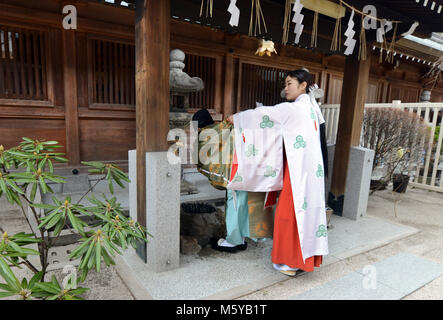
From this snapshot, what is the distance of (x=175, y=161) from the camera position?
2.90m

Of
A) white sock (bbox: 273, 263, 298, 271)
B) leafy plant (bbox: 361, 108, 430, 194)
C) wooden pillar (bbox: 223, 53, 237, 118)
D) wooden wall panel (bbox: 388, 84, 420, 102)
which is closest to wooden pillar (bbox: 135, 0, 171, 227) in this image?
white sock (bbox: 273, 263, 298, 271)

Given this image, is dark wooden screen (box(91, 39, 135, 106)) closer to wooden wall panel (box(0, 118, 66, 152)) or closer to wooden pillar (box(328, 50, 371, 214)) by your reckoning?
wooden wall panel (box(0, 118, 66, 152))

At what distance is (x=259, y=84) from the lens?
296 inches

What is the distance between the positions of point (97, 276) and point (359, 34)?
17.4 ft

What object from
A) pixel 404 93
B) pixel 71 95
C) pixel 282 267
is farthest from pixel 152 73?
pixel 404 93

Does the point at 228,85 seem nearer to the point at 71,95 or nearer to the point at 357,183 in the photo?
the point at 71,95

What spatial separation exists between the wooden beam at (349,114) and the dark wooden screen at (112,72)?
161 inches

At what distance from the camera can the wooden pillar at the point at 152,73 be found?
268 cm

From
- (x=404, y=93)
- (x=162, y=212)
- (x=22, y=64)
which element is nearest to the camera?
(x=162, y=212)

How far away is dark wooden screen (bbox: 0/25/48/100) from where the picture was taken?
15.2 ft

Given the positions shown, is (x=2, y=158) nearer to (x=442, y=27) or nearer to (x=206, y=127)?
(x=206, y=127)

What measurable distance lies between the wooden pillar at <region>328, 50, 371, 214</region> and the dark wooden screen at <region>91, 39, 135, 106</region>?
13.5ft

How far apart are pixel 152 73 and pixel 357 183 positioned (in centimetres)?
394

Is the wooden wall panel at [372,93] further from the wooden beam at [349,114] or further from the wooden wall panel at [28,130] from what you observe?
the wooden wall panel at [28,130]
